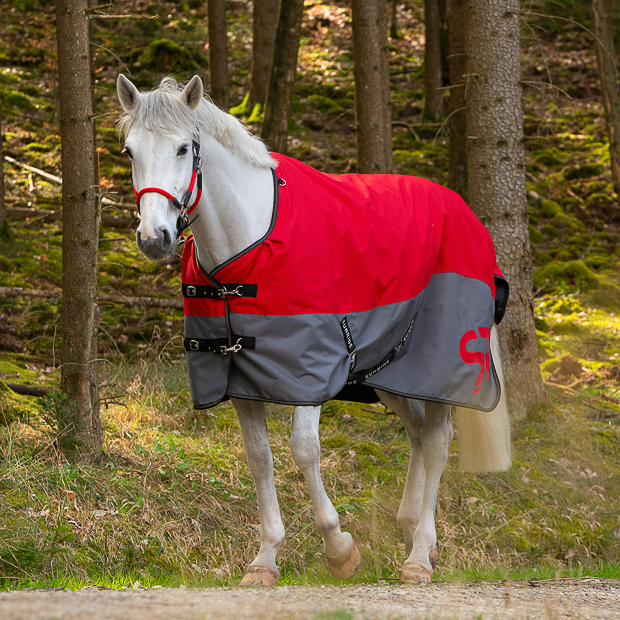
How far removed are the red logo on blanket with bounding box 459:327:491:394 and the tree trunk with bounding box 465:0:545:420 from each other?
7.21 feet

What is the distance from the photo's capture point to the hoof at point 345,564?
3.38m

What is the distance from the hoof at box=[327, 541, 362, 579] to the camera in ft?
11.1

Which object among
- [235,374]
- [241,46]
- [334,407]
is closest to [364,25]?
[334,407]

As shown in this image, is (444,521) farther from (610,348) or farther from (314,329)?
(610,348)

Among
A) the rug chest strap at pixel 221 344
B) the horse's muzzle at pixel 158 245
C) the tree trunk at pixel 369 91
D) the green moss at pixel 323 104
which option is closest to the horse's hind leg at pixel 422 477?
the rug chest strap at pixel 221 344

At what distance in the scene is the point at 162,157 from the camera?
2.75m

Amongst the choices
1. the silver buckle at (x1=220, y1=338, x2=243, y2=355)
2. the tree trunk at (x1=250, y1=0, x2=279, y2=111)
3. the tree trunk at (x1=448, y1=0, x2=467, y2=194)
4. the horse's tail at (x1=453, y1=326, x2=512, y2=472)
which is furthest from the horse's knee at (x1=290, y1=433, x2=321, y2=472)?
the tree trunk at (x1=250, y1=0, x2=279, y2=111)

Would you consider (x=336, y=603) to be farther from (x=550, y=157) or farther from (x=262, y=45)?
(x=550, y=157)

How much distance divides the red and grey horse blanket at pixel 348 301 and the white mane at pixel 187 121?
0.61 ft

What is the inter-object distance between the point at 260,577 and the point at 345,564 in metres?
0.46

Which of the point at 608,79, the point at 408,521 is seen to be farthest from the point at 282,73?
the point at 608,79

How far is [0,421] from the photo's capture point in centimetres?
454

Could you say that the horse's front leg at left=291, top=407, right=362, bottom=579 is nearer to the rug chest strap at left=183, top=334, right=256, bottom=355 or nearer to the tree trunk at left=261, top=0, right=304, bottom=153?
the rug chest strap at left=183, top=334, right=256, bottom=355

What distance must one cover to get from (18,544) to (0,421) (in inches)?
58.2
